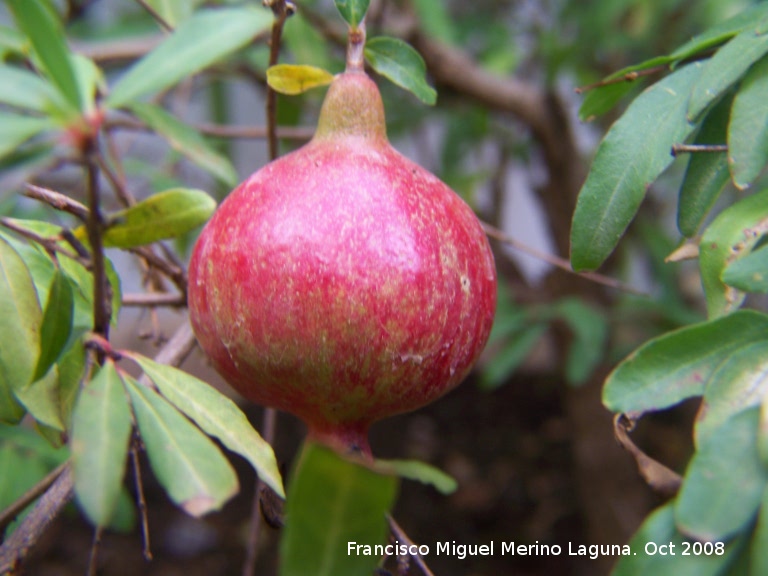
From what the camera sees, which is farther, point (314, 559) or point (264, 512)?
point (264, 512)

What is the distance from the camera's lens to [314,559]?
0.32 meters

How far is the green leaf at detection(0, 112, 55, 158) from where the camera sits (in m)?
0.32

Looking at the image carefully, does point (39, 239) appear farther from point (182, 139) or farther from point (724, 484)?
point (724, 484)

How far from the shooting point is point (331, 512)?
1.00ft

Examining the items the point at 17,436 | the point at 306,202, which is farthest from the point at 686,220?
the point at 17,436

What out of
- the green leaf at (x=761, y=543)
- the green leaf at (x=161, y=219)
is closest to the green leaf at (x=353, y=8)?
the green leaf at (x=161, y=219)

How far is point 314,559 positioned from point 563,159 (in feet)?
3.64

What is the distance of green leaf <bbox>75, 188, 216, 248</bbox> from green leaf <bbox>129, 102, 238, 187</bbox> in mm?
137

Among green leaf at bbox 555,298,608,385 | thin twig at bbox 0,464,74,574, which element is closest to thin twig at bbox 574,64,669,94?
thin twig at bbox 0,464,74,574

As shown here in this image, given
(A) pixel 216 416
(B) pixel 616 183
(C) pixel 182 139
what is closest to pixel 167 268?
(C) pixel 182 139

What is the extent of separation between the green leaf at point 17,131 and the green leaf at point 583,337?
886 millimetres

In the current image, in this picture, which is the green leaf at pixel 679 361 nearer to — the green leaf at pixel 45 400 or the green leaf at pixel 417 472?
the green leaf at pixel 417 472

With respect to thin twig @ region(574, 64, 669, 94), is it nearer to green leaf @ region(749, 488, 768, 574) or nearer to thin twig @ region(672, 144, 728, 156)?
thin twig @ region(672, 144, 728, 156)

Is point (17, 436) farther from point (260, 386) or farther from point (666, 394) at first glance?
point (666, 394)
